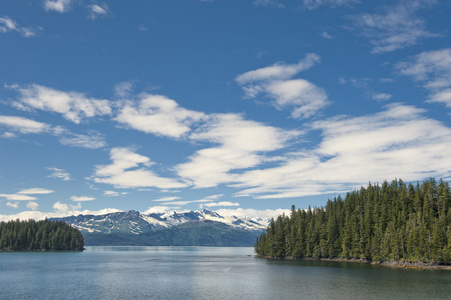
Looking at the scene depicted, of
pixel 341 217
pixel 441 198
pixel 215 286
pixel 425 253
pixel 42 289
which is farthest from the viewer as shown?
pixel 341 217

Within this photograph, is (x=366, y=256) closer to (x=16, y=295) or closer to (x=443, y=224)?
(x=443, y=224)

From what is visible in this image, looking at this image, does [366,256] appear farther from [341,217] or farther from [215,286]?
[215,286]

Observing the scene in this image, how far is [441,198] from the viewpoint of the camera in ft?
517

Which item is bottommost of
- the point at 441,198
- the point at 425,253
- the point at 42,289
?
the point at 42,289

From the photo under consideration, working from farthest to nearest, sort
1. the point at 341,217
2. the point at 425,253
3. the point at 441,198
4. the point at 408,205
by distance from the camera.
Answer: the point at 341,217
the point at 408,205
the point at 441,198
the point at 425,253

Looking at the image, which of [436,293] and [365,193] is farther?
[365,193]

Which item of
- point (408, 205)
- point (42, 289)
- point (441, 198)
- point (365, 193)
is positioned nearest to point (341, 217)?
point (365, 193)

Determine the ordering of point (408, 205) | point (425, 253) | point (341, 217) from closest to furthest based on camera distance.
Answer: point (425, 253) < point (408, 205) < point (341, 217)

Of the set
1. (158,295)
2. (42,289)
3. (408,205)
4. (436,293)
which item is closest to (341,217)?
(408,205)

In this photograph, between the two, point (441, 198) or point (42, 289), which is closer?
point (42, 289)

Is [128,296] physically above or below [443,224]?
below

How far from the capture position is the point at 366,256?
172 m

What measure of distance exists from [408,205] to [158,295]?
140616 millimetres

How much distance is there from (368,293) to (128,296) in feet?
184
